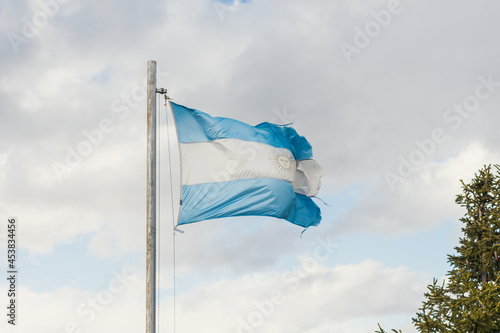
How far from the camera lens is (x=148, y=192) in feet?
44.0

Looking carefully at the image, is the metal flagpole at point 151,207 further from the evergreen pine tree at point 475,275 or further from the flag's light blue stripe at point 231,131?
the evergreen pine tree at point 475,275

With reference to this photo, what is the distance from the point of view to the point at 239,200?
49.9 ft

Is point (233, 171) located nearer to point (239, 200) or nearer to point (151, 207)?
point (239, 200)

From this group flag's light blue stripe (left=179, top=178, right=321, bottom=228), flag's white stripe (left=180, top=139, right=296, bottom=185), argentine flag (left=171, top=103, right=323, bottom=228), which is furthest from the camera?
flag's white stripe (left=180, top=139, right=296, bottom=185)

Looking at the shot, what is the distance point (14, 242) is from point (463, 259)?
16893mm

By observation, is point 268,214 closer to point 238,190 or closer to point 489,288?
point 238,190

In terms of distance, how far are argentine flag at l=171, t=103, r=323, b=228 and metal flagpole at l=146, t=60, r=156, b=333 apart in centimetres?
93

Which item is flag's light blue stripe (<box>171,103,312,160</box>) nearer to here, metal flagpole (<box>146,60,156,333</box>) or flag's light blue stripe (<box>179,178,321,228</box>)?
metal flagpole (<box>146,60,156,333</box>)

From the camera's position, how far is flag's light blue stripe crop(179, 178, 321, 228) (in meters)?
14.5

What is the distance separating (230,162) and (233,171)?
0.29 meters

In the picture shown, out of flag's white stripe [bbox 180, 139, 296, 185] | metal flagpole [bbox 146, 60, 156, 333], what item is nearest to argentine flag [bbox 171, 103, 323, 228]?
flag's white stripe [bbox 180, 139, 296, 185]

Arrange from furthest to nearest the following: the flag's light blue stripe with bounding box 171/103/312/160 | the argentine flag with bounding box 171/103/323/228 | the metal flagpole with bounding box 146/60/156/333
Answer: the flag's light blue stripe with bounding box 171/103/312/160, the argentine flag with bounding box 171/103/323/228, the metal flagpole with bounding box 146/60/156/333

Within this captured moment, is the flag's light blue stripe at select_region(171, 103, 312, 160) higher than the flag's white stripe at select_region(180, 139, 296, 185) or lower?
higher

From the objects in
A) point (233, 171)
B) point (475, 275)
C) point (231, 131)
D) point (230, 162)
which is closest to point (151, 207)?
point (233, 171)
